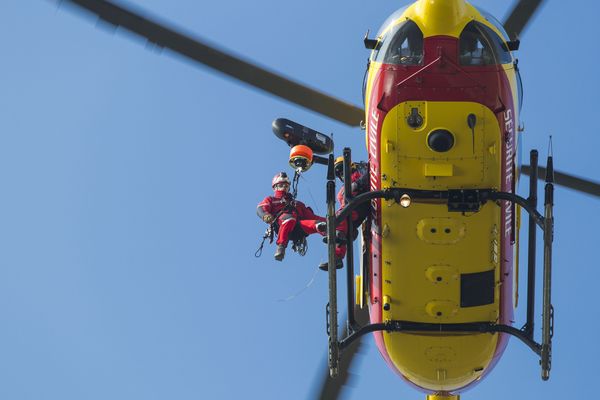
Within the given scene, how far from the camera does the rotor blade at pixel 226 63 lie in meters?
11.9

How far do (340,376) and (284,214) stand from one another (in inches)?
97.6

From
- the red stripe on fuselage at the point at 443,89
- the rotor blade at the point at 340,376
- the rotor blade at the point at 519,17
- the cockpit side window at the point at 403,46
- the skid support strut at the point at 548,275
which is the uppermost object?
the rotor blade at the point at 519,17

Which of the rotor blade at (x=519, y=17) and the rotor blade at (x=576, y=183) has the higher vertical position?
the rotor blade at (x=519, y=17)

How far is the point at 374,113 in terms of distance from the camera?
42.0 ft

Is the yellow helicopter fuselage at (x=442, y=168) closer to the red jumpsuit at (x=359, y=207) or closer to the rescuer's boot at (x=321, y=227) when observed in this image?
the red jumpsuit at (x=359, y=207)

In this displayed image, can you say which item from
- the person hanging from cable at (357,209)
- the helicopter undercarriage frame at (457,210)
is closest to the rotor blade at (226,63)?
the person hanging from cable at (357,209)

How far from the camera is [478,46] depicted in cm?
1253

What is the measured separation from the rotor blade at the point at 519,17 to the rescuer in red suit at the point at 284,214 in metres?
3.58

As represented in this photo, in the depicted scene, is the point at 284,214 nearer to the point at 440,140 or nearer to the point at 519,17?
the point at 440,140

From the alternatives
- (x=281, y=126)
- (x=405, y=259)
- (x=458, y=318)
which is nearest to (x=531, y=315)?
(x=458, y=318)

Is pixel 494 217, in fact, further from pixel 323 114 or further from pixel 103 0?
pixel 103 0

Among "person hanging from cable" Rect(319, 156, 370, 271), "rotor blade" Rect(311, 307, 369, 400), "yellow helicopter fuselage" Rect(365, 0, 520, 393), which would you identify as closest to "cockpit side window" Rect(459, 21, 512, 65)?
"yellow helicopter fuselage" Rect(365, 0, 520, 393)

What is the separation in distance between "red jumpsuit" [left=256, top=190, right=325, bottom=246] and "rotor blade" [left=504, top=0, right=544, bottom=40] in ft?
12.1

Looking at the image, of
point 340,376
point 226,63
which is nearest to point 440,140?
point 226,63
